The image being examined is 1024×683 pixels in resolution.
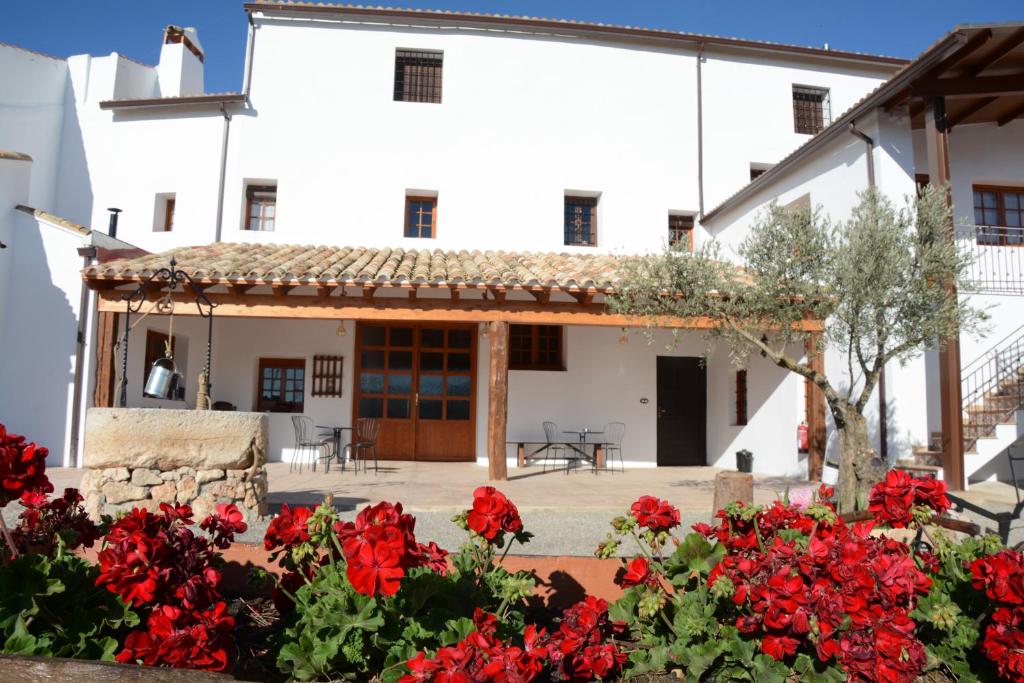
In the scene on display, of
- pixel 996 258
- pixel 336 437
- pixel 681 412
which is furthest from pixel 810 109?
pixel 336 437

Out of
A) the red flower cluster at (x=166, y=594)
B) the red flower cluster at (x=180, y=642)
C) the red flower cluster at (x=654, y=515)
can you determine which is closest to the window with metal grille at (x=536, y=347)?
the red flower cluster at (x=654, y=515)

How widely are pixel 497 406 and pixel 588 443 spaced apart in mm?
3177

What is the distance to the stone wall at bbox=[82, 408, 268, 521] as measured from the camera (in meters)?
5.33

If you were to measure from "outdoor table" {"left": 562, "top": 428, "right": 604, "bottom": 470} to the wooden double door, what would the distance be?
1.76 metres

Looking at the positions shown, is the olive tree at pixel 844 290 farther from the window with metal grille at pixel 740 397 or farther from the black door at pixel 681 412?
the black door at pixel 681 412

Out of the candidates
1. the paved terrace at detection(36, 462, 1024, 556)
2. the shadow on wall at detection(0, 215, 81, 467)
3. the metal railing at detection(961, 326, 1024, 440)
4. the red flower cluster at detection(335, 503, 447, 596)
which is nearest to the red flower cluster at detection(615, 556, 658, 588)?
the red flower cluster at detection(335, 503, 447, 596)

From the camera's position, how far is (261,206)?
12.6 meters

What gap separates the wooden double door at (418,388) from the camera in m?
11.6

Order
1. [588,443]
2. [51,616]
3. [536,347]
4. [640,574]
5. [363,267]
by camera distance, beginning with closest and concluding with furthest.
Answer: [51,616] → [640,574] → [363,267] → [588,443] → [536,347]

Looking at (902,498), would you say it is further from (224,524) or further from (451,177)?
(451,177)

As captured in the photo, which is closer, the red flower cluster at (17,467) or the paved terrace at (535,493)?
the red flower cluster at (17,467)

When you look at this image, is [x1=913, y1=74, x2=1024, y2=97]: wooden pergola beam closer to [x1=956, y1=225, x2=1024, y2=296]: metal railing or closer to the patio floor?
[x1=956, y1=225, x2=1024, y2=296]: metal railing

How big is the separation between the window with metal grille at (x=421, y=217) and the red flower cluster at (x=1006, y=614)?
36.5ft

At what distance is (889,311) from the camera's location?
6305 mm
